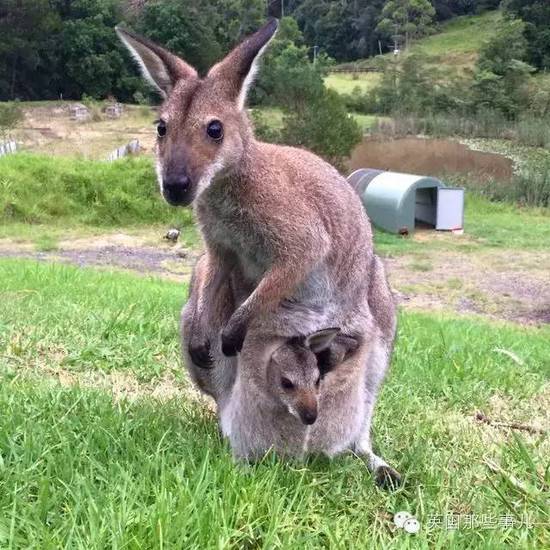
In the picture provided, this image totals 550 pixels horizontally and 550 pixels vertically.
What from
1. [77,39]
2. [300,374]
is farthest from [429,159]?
[300,374]

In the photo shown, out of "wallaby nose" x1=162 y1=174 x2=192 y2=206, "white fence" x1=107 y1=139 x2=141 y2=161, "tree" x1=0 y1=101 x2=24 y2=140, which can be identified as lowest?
"white fence" x1=107 y1=139 x2=141 y2=161

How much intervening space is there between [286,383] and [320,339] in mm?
183

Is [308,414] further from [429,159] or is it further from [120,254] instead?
[429,159]

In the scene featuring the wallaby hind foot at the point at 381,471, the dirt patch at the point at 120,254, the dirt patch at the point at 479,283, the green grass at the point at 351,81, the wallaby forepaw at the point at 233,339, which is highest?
the wallaby forepaw at the point at 233,339

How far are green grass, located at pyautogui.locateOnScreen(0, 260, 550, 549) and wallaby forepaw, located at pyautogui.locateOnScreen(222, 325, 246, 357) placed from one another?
325 mm

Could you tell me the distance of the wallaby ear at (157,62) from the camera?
2.48 meters

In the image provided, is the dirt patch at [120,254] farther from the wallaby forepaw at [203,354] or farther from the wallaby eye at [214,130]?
the wallaby eye at [214,130]

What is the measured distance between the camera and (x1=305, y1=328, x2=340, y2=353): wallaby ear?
7.59 feet

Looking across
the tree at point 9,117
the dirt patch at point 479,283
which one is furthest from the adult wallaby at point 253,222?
the tree at point 9,117

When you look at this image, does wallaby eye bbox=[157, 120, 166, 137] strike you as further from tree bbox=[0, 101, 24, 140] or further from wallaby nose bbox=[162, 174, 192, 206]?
tree bbox=[0, 101, 24, 140]

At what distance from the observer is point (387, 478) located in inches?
95.3

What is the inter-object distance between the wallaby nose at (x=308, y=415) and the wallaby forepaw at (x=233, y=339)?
342mm

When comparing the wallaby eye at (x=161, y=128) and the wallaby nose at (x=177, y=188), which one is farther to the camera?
the wallaby eye at (x=161, y=128)

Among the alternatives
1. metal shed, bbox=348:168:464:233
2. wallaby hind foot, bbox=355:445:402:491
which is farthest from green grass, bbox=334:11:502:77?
wallaby hind foot, bbox=355:445:402:491
